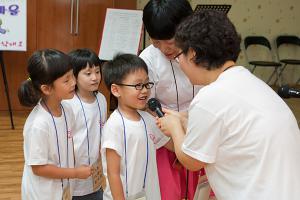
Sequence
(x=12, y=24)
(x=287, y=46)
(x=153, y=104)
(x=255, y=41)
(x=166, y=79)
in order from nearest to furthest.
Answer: (x=153, y=104) < (x=166, y=79) < (x=12, y=24) < (x=255, y=41) < (x=287, y=46)

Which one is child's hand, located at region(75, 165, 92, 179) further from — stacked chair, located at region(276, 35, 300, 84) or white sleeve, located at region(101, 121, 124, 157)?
stacked chair, located at region(276, 35, 300, 84)

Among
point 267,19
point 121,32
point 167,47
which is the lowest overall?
point 121,32

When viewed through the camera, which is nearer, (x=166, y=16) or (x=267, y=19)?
(x=166, y=16)

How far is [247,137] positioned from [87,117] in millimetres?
1023

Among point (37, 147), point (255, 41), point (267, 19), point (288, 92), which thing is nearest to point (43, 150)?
point (37, 147)

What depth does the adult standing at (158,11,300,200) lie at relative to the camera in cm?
104

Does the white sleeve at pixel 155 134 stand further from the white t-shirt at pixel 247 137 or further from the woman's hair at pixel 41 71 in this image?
the white t-shirt at pixel 247 137

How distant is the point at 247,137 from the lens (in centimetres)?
104

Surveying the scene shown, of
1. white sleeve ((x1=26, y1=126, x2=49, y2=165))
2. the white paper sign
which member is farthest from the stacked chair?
white sleeve ((x1=26, y1=126, x2=49, y2=165))

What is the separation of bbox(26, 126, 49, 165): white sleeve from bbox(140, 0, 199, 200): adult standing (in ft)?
1.49

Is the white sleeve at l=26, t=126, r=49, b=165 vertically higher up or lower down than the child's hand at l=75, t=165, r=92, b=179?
higher up

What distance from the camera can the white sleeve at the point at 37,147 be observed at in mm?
1526

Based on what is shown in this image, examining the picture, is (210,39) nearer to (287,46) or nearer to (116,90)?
(116,90)

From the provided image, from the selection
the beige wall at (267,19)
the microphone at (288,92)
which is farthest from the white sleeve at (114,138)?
the beige wall at (267,19)
